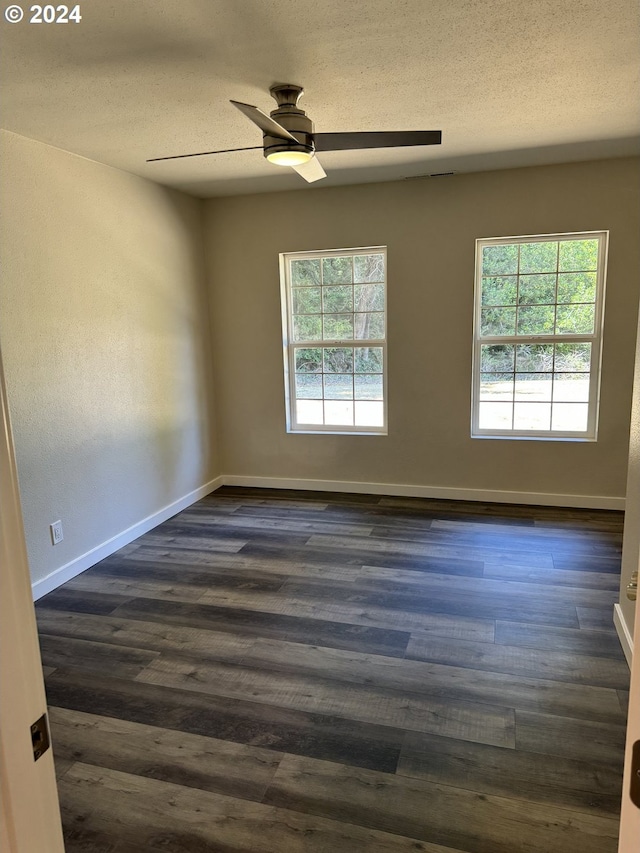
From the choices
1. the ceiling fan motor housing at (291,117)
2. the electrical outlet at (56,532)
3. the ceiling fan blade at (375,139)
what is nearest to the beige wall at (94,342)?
the electrical outlet at (56,532)

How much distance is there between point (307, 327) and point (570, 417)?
240cm

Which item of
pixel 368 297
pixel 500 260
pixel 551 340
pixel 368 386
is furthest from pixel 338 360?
pixel 551 340

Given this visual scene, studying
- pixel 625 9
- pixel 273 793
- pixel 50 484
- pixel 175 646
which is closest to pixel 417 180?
pixel 625 9

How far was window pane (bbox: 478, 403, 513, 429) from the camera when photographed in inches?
181

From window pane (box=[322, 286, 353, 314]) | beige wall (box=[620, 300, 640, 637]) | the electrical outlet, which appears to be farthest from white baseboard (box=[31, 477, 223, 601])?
beige wall (box=[620, 300, 640, 637])

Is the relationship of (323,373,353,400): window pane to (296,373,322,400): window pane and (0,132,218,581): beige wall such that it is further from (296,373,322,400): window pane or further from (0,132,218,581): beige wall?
(0,132,218,581): beige wall

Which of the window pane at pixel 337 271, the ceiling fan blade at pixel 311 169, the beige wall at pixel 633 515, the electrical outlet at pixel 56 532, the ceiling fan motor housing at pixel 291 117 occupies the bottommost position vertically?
the electrical outlet at pixel 56 532

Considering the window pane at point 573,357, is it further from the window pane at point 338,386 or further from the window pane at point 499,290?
the window pane at point 338,386

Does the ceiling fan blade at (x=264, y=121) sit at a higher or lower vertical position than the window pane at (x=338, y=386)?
higher

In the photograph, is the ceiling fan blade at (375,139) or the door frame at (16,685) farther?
the ceiling fan blade at (375,139)

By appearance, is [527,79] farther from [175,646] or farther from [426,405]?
[175,646]

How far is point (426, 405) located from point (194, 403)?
6.80 ft

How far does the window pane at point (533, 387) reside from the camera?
14.7 ft

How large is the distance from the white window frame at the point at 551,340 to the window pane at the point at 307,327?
1.39 meters
